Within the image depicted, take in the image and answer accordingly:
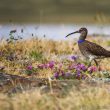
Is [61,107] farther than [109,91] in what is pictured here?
No

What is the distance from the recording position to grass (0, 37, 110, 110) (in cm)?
1013

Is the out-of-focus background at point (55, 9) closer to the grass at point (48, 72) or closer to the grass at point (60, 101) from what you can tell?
the grass at point (48, 72)

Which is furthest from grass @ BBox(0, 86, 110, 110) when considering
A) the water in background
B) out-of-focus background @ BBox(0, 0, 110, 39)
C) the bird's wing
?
out-of-focus background @ BBox(0, 0, 110, 39)

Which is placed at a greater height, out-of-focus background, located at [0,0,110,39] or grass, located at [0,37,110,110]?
out-of-focus background, located at [0,0,110,39]

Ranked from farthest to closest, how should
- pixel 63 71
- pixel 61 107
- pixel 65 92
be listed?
pixel 63 71 < pixel 65 92 < pixel 61 107

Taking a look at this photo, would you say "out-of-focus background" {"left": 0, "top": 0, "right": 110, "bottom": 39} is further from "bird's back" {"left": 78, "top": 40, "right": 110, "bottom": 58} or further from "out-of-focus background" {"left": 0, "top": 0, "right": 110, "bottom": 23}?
"bird's back" {"left": 78, "top": 40, "right": 110, "bottom": 58}

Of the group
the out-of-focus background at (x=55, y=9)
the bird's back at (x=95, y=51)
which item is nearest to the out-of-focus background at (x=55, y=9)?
the out-of-focus background at (x=55, y=9)

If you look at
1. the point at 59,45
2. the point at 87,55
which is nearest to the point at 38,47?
the point at 59,45

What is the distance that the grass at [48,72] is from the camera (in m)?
10.1

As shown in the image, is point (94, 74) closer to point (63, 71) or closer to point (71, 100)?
point (63, 71)

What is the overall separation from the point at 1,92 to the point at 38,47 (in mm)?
6606

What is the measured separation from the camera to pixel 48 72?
1348 centimetres

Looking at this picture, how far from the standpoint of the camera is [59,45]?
61.7ft

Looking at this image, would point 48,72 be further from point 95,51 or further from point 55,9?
point 55,9
